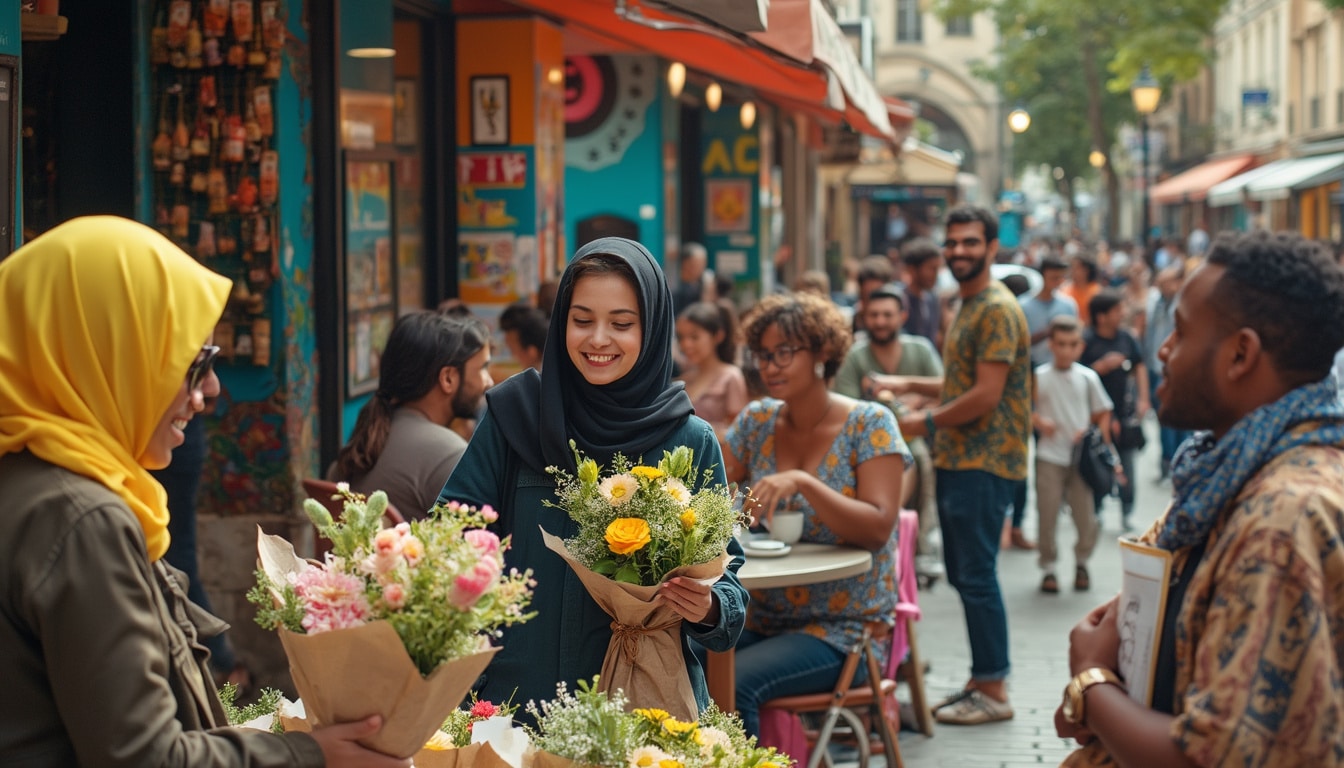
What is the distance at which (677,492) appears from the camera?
9.91 feet

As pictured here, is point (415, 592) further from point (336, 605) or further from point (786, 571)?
point (786, 571)

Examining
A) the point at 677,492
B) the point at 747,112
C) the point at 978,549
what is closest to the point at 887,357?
the point at 978,549

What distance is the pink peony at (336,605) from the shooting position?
226cm

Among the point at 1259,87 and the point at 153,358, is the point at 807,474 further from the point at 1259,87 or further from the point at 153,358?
the point at 1259,87

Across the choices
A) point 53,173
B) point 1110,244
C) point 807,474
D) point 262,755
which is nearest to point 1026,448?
point 807,474

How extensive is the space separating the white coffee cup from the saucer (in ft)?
0.10

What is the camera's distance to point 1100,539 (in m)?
11.5

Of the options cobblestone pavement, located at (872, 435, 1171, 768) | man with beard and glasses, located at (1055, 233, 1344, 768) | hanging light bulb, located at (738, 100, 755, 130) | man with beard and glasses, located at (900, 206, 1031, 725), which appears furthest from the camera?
hanging light bulb, located at (738, 100, 755, 130)

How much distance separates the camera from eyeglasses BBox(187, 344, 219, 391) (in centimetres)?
226

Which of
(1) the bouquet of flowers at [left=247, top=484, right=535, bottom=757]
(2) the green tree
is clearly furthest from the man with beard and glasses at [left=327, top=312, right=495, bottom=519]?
(2) the green tree

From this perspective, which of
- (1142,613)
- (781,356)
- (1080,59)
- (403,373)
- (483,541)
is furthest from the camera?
(1080,59)

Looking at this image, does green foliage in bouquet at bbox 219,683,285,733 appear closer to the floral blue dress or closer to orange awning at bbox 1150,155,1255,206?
the floral blue dress

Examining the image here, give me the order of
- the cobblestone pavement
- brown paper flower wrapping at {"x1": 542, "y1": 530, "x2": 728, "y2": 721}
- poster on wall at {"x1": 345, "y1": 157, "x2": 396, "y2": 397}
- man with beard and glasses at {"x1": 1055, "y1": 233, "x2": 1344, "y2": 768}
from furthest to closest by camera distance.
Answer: poster on wall at {"x1": 345, "y1": 157, "x2": 396, "y2": 397}, the cobblestone pavement, brown paper flower wrapping at {"x1": 542, "y1": 530, "x2": 728, "y2": 721}, man with beard and glasses at {"x1": 1055, "y1": 233, "x2": 1344, "y2": 768}

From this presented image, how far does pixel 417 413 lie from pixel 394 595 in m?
2.61
